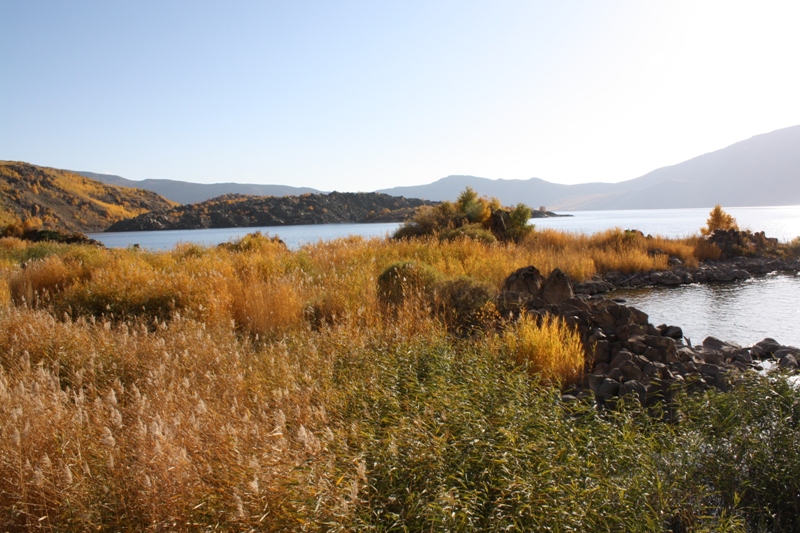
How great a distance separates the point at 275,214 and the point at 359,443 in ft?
184

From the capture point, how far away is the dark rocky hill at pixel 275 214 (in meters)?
56.5

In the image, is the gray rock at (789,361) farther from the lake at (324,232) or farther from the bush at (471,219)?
the bush at (471,219)

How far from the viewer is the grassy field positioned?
8.18 feet

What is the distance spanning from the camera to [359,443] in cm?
307

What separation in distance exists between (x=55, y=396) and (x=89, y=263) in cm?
Result: 928

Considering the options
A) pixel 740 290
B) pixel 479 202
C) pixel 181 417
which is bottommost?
pixel 740 290

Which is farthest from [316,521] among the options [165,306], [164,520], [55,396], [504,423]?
[165,306]

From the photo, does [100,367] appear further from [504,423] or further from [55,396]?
[504,423]

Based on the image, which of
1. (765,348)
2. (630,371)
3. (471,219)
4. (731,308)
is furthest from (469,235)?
(630,371)

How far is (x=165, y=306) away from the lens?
786 centimetres

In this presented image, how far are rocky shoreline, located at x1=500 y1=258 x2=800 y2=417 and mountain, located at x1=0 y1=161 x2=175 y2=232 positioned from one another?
56.9 meters

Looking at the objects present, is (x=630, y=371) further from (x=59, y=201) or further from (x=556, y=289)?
(x=59, y=201)

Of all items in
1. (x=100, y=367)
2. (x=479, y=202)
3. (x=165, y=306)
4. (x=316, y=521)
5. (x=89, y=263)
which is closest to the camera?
(x=316, y=521)

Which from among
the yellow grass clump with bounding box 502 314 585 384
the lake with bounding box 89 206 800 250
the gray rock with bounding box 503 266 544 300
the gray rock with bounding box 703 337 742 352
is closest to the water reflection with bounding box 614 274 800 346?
the gray rock with bounding box 703 337 742 352
